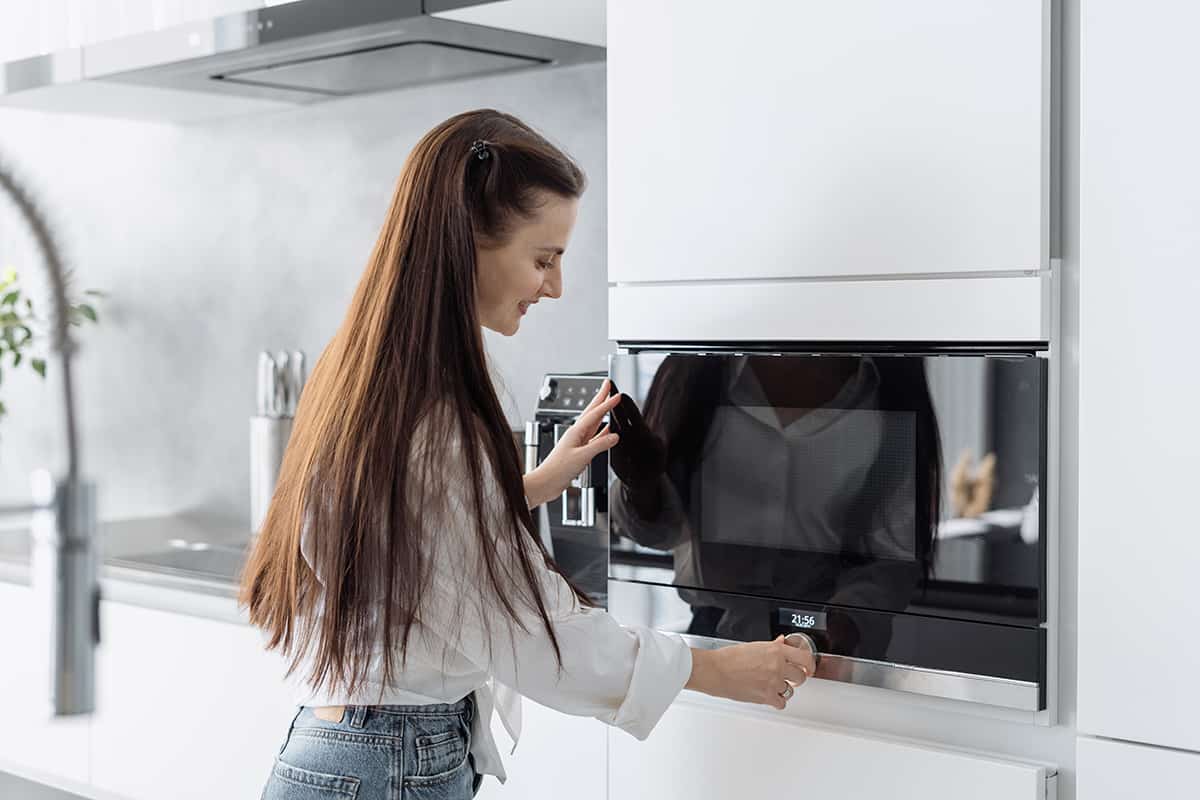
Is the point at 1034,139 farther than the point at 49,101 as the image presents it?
No

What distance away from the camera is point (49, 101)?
103 inches

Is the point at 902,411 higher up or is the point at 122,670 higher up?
the point at 902,411

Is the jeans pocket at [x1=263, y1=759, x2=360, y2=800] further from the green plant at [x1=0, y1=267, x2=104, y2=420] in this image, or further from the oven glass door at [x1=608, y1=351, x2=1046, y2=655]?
the green plant at [x1=0, y1=267, x2=104, y2=420]

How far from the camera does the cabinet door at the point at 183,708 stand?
1.98 meters

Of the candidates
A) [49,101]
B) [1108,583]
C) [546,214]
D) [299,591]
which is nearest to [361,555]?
[299,591]

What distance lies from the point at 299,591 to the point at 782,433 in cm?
52

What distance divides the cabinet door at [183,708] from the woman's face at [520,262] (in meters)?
0.84

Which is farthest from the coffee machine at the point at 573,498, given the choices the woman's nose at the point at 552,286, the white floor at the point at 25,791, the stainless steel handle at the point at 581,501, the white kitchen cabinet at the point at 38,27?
the white floor at the point at 25,791

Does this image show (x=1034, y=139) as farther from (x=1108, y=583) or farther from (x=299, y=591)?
(x=299, y=591)

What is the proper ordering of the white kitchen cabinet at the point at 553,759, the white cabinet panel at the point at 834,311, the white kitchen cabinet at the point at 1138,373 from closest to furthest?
the white kitchen cabinet at the point at 1138,373 → the white cabinet panel at the point at 834,311 → the white kitchen cabinet at the point at 553,759

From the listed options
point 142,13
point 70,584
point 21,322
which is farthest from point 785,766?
point 21,322

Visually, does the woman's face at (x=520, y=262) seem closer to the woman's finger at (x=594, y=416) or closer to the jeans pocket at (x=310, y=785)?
the woman's finger at (x=594, y=416)

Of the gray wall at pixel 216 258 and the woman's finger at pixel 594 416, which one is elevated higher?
the gray wall at pixel 216 258

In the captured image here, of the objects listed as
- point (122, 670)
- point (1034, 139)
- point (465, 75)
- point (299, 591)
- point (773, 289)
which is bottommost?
point (122, 670)
